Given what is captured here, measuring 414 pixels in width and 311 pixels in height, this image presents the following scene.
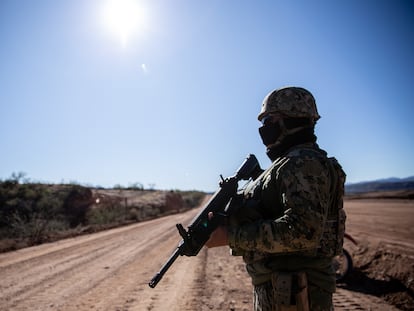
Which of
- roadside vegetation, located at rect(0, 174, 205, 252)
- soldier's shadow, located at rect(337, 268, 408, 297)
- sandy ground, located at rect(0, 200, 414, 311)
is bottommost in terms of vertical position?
soldier's shadow, located at rect(337, 268, 408, 297)

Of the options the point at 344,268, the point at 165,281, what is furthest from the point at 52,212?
the point at 344,268

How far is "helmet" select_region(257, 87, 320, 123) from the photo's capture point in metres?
1.99

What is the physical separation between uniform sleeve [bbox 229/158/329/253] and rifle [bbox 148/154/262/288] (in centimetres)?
33

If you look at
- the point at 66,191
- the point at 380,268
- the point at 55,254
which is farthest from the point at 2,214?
the point at 380,268

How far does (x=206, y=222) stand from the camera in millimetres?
2047

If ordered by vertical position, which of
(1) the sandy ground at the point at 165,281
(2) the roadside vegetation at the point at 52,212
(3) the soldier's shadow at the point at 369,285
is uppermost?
(2) the roadside vegetation at the point at 52,212

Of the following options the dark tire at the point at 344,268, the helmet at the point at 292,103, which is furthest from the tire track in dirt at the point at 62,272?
the helmet at the point at 292,103

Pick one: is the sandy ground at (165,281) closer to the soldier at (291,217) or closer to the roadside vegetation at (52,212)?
the soldier at (291,217)

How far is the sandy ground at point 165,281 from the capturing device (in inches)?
188

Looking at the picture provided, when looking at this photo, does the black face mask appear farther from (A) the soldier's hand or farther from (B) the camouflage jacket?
(A) the soldier's hand

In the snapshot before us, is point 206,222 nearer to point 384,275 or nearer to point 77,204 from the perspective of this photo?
point 384,275

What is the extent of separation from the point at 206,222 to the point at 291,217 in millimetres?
629

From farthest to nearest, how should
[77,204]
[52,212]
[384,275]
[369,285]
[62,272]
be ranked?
[77,204], [52,212], [62,272], [384,275], [369,285]

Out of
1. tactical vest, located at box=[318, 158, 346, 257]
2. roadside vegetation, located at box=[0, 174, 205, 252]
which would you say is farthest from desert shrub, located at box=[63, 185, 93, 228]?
tactical vest, located at box=[318, 158, 346, 257]
